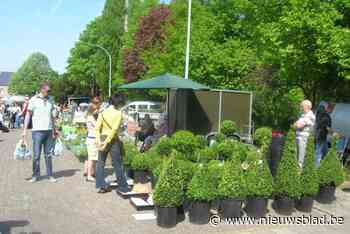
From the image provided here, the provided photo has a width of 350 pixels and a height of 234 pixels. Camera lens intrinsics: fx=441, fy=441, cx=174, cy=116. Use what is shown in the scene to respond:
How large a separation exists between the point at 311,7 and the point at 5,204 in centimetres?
1201

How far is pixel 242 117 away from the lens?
57.9ft

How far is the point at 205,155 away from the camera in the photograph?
8.58m

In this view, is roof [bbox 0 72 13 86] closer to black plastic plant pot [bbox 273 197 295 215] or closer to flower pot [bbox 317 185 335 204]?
flower pot [bbox 317 185 335 204]

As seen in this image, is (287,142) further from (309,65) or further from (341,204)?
(309,65)

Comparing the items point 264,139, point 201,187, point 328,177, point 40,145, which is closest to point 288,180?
point 328,177

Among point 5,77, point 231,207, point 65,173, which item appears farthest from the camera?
point 5,77

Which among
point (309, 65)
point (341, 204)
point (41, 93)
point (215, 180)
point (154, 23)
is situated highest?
point (154, 23)

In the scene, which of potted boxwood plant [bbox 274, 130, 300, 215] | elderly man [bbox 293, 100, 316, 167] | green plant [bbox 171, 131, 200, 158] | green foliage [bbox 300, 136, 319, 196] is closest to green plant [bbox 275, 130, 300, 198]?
potted boxwood plant [bbox 274, 130, 300, 215]

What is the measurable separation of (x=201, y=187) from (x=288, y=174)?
1572mm

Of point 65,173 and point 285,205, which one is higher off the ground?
point 285,205

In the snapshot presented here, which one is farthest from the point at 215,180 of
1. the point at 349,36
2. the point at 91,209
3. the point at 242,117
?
the point at 242,117

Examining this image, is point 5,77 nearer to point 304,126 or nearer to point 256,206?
point 304,126

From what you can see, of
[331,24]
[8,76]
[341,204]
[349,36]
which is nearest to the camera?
[341,204]

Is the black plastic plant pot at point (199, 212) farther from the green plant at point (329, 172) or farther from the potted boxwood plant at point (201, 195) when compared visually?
the green plant at point (329, 172)
